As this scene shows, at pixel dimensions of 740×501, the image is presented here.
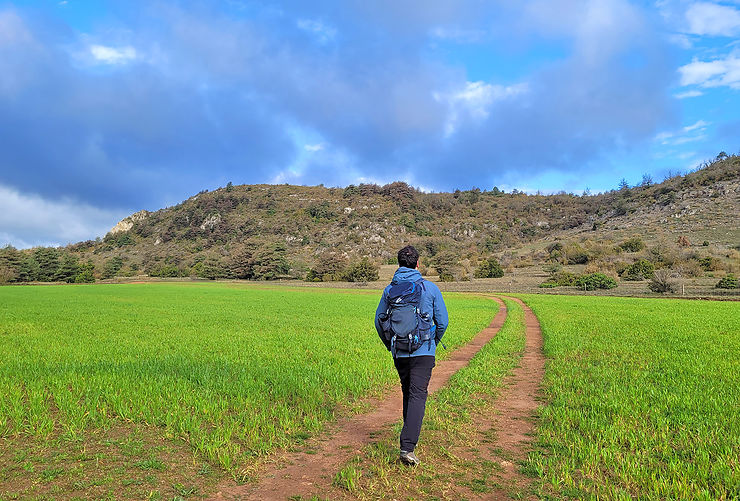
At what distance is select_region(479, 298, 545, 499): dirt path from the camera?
4598 millimetres

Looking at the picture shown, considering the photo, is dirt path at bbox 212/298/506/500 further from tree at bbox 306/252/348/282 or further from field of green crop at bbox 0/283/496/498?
tree at bbox 306/252/348/282

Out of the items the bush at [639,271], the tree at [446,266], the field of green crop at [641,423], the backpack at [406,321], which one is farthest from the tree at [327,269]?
the backpack at [406,321]

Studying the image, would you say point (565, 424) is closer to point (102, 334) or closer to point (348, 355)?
point (348, 355)

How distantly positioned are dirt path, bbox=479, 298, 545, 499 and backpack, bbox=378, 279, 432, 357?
5.73 feet

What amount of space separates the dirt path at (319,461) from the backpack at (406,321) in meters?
1.69

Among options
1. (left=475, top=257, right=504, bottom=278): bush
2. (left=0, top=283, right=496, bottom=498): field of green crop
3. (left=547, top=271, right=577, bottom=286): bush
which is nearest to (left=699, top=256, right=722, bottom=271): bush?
(left=547, top=271, right=577, bottom=286): bush

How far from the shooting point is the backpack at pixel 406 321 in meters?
4.84

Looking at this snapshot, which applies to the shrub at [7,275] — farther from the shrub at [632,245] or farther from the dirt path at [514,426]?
the shrub at [632,245]

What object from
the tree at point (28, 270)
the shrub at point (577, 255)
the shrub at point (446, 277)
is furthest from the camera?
the tree at point (28, 270)

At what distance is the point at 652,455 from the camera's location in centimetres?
511

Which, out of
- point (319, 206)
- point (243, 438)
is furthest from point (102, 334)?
point (319, 206)

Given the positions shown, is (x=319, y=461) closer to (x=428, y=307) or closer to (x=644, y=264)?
(x=428, y=307)

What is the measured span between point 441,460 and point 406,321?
1.91 metres

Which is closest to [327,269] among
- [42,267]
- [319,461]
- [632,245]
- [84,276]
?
[84,276]
